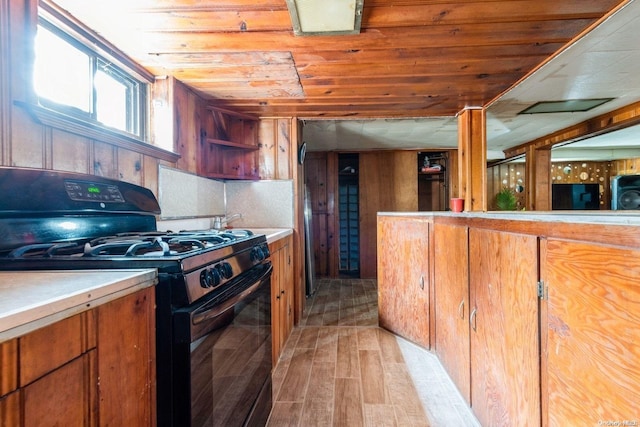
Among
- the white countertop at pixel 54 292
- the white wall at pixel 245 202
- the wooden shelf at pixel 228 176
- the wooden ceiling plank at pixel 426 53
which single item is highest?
the wooden ceiling plank at pixel 426 53

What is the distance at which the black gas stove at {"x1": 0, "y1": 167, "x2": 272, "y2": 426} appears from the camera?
80 centimetres

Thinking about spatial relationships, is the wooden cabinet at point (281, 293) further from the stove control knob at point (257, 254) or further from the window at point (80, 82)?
the window at point (80, 82)

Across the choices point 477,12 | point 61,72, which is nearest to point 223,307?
point 61,72

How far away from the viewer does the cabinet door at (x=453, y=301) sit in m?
1.64

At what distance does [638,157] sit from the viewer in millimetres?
5309

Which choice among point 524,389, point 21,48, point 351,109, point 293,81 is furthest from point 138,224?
point 351,109

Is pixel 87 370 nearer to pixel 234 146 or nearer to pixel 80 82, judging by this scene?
pixel 80 82

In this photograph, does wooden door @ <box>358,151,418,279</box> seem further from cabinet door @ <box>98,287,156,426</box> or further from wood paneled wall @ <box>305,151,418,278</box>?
cabinet door @ <box>98,287,156,426</box>

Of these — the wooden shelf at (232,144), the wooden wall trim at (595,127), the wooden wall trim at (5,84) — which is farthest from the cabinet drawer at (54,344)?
the wooden wall trim at (595,127)

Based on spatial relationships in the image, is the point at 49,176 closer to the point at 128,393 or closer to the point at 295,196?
the point at 128,393

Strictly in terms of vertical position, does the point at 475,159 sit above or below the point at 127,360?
above

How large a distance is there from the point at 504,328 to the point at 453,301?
1.88ft

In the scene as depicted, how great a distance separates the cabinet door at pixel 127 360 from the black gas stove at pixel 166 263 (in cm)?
3

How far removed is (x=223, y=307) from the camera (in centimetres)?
97
